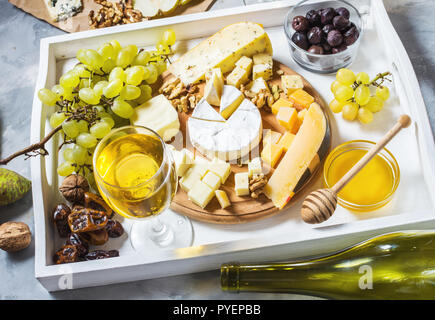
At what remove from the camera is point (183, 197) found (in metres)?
1.02

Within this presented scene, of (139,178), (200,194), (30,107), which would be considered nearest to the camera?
(139,178)

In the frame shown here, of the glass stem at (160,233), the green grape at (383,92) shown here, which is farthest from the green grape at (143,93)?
the green grape at (383,92)

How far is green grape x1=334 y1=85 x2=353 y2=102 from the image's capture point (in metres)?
1.06

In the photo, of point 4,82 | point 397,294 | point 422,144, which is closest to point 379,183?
point 422,144

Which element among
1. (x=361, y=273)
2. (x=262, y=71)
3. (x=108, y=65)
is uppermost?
(x=108, y=65)

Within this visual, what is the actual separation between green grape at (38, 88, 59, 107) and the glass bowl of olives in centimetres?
60

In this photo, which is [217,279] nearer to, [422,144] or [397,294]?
[397,294]

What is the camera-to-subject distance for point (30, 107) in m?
1.26

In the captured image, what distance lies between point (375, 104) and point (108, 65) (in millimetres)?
648

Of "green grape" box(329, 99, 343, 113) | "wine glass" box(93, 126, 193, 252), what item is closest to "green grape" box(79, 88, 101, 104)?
"wine glass" box(93, 126, 193, 252)

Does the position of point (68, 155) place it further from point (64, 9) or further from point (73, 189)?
point (64, 9)

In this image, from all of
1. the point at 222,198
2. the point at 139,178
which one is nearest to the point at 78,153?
the point at 139,178

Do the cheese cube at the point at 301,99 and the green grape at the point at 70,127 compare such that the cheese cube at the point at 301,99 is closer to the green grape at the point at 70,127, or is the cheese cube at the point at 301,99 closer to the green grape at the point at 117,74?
the green grape at the point at 117,74
